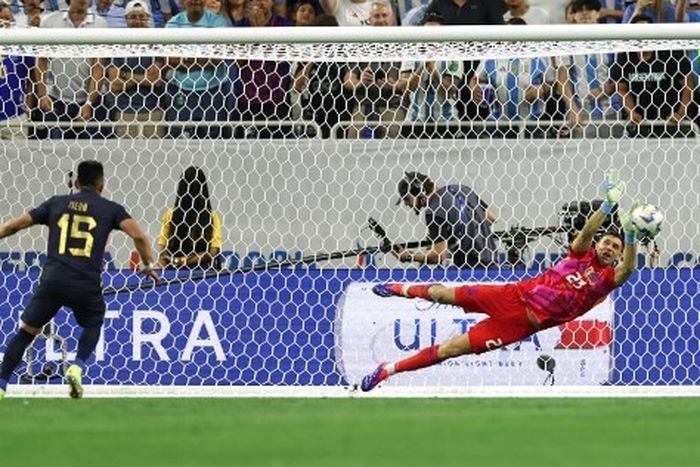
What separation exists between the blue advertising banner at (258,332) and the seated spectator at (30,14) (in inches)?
129

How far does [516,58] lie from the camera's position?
15.0 m

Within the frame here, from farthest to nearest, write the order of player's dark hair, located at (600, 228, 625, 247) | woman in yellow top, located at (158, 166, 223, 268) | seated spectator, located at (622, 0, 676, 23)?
seated spectator, located at (622, 0, 676, 23) → woman in yellow top, located at (158, 166, 223, 268) → player's dark hair, located at (600, 228, 625, 247)

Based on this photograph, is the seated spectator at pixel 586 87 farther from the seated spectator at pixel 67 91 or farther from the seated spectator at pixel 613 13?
the seated spectator at pixel 67 91

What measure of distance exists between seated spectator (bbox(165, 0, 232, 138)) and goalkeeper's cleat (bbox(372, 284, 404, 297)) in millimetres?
2291

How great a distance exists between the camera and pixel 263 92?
1559 centimetres

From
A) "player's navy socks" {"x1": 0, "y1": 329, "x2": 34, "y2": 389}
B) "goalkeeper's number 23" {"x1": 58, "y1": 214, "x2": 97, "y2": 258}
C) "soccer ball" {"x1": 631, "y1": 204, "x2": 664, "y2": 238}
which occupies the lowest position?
"player's navy socks" {"x1": 0, "y1": 329, "x2": 34, "y2": 389}

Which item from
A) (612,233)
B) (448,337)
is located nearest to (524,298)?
(612,233)

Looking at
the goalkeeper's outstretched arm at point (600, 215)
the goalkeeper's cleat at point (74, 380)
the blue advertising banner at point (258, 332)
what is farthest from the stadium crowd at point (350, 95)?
the goalkeeper's cleat at point (74, 380)

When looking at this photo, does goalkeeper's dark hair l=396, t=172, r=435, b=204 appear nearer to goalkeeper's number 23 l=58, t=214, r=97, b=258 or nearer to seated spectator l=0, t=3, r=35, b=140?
goalkeeper's number 23 l=58, t=214, r=97, b=258

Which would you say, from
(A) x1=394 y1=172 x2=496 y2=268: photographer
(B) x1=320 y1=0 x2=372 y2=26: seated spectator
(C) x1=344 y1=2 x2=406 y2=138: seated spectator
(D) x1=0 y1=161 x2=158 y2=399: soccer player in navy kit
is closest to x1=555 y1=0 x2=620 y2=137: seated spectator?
(A) x1=394 y1=172 x2=496 y2=268: photographer

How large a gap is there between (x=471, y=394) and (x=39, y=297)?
3.46m

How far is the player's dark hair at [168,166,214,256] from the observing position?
1481 cm
